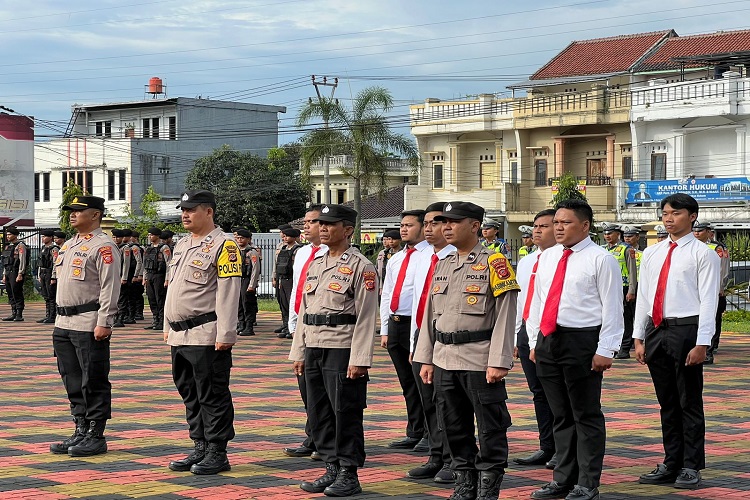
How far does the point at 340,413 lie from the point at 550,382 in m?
1.41

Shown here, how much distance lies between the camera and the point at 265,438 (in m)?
9.66

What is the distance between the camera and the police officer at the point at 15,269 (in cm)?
2516

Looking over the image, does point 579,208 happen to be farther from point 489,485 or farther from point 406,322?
point 406,322

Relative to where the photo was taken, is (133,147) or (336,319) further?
(133,147)

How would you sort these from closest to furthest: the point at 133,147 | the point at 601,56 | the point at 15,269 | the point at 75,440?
the point at 75,440 < the point at 15,269 < the point at 601,56 < the point at 133,147

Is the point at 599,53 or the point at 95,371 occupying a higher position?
the point at 599,53

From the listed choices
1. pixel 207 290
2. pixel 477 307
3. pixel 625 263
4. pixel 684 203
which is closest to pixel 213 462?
pixel 207 290

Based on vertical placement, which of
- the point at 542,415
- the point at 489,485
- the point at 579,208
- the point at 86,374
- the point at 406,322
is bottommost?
the point at 489,485

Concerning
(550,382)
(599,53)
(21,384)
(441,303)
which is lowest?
(21,384)

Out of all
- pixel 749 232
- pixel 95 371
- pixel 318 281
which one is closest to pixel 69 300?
pixel 95 371

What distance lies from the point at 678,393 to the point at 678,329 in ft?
1.49

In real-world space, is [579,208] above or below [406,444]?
above

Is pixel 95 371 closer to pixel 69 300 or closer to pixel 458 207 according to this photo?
pixel 69 300

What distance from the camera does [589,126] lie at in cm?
4541
